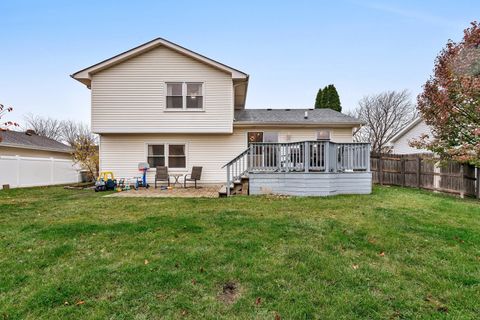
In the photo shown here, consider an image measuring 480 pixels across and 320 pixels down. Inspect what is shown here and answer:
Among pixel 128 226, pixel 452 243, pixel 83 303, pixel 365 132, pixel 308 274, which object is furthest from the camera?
pixel 365 132

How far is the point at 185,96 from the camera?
11.8 metres

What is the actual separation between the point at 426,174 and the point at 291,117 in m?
6.61

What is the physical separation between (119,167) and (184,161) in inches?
124

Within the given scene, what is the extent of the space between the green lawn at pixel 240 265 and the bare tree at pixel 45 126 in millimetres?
46222

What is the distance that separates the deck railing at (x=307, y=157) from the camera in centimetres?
842

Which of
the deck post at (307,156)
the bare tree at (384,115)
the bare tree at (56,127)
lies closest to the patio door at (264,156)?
the deck post at (307,156)

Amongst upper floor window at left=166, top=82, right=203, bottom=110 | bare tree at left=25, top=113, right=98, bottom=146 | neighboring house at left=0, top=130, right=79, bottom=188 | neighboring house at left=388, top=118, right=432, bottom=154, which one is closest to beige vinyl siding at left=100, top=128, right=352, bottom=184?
upper floor window at left=166, top=82, right=203, bottom=110

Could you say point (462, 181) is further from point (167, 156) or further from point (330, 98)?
point (167, 156)

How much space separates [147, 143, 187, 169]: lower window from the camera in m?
12.4

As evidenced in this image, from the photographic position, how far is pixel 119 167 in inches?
487

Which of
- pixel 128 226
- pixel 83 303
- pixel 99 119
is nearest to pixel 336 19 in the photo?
pixel 99 119

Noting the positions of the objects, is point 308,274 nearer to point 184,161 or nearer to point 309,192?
point 309,192

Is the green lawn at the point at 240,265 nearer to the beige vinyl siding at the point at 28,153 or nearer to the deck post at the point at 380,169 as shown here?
the deck post at the point at 380,169

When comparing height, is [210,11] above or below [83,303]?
above
